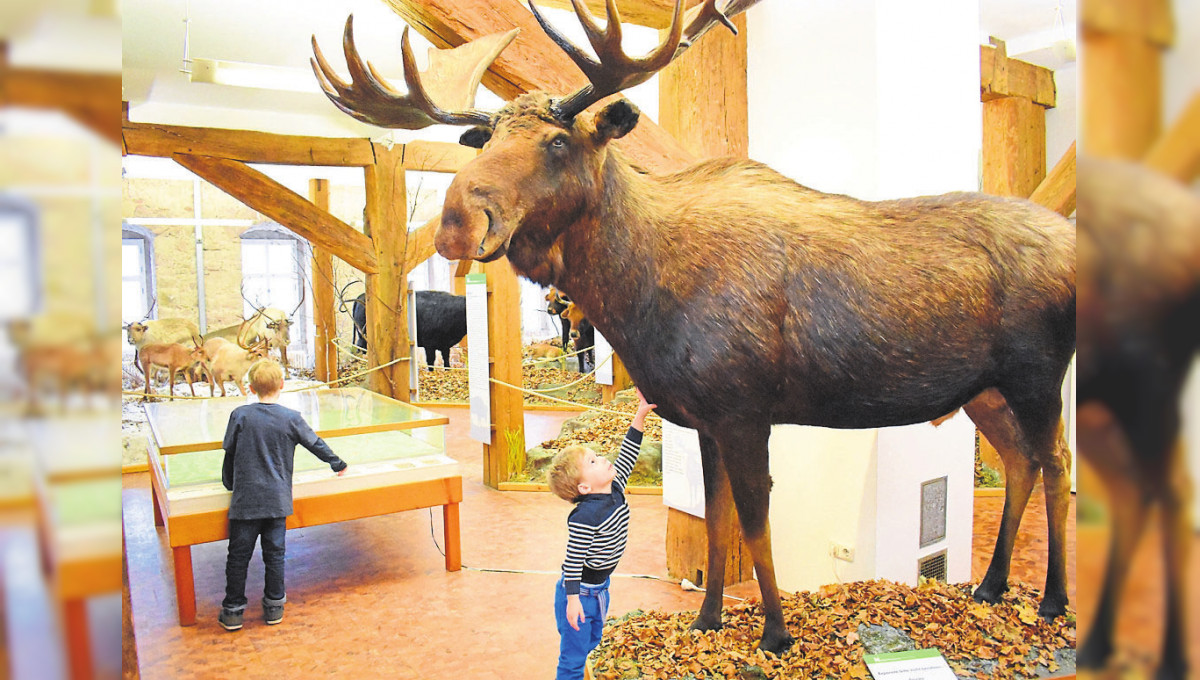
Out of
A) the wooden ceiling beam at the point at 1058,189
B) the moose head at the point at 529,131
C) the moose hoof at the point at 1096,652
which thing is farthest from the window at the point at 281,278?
the moose hoof at the point at 1096,652

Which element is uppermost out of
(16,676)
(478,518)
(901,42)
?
(901,42)

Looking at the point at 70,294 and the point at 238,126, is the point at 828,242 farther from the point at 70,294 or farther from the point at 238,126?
the point at 238,126

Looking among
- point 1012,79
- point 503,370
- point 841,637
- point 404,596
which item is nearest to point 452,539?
point 404,596

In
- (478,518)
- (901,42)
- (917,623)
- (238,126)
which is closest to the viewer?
(917,623)

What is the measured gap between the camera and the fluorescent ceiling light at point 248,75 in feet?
12.9

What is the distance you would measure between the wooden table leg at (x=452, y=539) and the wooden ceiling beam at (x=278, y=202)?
9.69ft

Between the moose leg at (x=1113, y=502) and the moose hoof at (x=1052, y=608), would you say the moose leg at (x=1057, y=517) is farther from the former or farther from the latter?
the moose leg at (x=1113, y=502)

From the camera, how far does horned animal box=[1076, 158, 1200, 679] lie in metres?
0.19

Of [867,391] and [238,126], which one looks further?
[238,126]

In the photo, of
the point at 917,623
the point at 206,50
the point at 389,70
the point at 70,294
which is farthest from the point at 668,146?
the point at 206,50

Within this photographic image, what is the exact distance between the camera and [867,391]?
193cm

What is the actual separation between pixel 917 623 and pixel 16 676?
2401mm

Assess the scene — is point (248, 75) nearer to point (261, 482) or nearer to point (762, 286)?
point (261, 482)

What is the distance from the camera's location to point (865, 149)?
2770mm
